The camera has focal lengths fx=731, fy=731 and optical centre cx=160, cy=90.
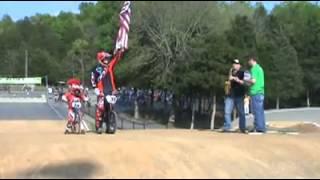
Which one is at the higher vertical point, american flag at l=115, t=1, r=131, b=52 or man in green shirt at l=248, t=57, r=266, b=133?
american flag at l=115, t=1, r=131, b=52

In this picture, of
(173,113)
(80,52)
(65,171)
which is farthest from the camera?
(80,52)

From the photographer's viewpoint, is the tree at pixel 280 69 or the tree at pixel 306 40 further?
the tree at pixel 306 40

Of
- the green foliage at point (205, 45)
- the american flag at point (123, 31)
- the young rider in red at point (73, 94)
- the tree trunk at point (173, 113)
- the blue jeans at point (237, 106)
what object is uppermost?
the green foliage at point (205, 45)

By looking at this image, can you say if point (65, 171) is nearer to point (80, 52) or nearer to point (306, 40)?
point (306, 40)

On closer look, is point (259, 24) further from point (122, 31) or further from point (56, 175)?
point (56, 175)

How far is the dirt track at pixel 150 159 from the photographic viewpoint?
11.6 metres

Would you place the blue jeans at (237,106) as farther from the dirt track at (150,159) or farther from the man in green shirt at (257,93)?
the dirt track at (150,159)

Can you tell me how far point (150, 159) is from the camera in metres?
12.1

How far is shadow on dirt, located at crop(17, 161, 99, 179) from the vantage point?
1120 centimetres

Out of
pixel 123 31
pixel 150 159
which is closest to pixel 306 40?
pixel 123 31

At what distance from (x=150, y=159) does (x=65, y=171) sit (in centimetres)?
148

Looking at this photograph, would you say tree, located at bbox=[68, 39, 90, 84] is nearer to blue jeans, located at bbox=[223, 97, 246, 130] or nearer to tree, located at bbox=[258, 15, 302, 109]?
tree, located at bbox=[258, 15, 302, 109]

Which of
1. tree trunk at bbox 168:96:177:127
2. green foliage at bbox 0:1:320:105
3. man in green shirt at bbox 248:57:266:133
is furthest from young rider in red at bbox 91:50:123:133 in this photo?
tree trunk at bbox 168:96:177:127

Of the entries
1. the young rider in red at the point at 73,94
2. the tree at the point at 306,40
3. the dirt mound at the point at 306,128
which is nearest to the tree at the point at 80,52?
the tree at the point at 306,40
